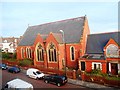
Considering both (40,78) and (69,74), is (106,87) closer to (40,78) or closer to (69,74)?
(69,74)

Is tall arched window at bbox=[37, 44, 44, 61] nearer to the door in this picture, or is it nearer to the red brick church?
the red brick church

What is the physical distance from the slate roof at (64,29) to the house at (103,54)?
3.91 meters

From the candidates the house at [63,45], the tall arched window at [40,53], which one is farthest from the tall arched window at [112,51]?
the tall arched window at [40,53]

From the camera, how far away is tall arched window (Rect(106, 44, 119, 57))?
108 feet

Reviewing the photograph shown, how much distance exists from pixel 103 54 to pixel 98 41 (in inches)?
168

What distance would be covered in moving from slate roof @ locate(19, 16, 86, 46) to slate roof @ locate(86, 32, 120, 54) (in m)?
2.92

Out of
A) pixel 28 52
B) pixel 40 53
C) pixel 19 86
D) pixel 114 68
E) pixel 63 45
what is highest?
pixel 63 45

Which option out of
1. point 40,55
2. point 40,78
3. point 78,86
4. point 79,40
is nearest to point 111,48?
point 79,40

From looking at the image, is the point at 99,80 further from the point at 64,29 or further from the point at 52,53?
the point at 64,29

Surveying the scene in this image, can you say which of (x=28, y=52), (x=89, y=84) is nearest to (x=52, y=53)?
(x=28, y=52)

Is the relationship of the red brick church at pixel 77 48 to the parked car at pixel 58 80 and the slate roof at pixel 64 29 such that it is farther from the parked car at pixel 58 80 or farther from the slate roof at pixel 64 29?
the parked car at pixel 58 80

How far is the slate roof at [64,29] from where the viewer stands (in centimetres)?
4169

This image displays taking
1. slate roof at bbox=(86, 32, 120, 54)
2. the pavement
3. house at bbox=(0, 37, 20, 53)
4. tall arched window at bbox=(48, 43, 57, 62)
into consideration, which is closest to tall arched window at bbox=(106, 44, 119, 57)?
slate roof at bbox=(86, 32, 120, 54)

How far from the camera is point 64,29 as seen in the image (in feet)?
148
